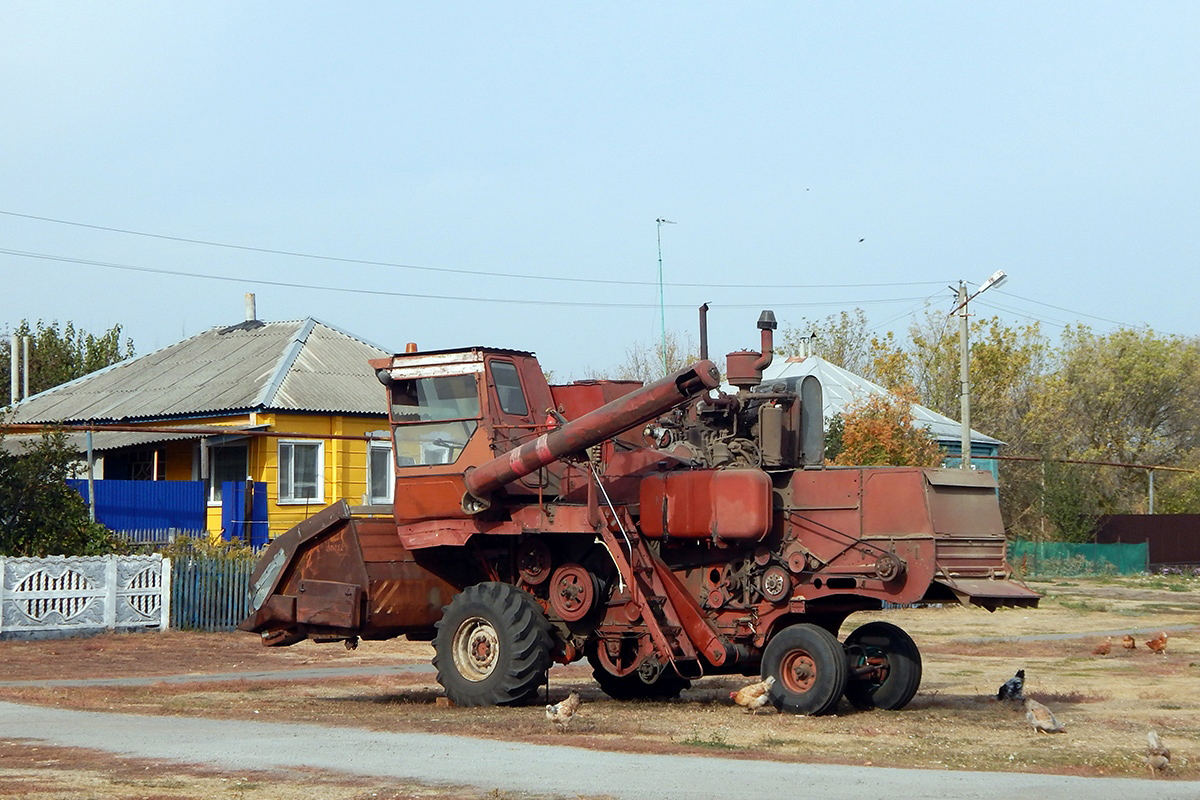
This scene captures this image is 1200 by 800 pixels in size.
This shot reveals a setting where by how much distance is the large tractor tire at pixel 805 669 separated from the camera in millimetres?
14281

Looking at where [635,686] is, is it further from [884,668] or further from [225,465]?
[225,465]

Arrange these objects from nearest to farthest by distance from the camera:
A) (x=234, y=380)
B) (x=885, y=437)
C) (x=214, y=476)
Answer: (x=214, y=476) < (x=234, y=380) < (x=885, y=437)

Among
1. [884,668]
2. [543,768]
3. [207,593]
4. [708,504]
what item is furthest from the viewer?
[207,593]

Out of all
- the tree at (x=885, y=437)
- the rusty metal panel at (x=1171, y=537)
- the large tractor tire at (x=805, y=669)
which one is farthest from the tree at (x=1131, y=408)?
the large tractor tire at (x=805, y=669)

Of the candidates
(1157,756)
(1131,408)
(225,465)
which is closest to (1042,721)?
(1157,756)

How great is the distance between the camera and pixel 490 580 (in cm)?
1686

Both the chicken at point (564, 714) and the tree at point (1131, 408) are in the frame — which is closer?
the chicken at point (564, 714)

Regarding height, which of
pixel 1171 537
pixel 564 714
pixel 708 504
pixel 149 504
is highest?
pixel 149 504

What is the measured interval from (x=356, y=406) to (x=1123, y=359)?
2032 inches

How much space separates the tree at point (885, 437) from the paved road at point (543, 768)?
31711mm

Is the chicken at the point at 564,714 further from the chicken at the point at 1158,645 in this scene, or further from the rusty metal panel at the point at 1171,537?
the rusty metal panel at the point at 1171,537

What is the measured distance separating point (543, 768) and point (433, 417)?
659 centimetres

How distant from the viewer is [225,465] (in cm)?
3575

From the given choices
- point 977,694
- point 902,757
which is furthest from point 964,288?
point 902,757
